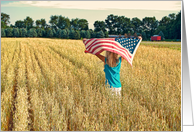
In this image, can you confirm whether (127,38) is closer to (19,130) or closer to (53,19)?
(19,130)

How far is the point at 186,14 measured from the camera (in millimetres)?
3482

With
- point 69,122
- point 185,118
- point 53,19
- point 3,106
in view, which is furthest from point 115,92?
point 53,19

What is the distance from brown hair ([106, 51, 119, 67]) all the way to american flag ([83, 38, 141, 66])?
0.57 ft

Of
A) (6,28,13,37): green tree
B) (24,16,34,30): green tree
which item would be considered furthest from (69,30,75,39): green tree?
(6,28,13,37): green tree

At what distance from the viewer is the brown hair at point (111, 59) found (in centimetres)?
440

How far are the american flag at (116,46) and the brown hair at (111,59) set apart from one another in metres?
0.17

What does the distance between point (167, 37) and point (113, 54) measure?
45960 millimetres

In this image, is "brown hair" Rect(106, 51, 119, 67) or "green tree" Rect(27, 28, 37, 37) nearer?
"brown hair" Rect(106, 51, 119, 67)

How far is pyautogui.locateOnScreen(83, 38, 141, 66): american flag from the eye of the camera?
429 cm

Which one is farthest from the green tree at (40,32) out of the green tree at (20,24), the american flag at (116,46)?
the american flag at (116,46)

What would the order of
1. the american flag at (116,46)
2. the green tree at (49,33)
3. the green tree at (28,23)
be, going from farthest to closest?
the green tree at (28,23) → the green tree at (49,33) → the american flag at (116,46)

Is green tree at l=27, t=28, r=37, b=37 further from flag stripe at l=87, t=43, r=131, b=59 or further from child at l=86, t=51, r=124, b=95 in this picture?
child at l=86, t=51, r=124, b=95

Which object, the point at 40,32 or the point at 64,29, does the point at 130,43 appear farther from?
the point at 40,32

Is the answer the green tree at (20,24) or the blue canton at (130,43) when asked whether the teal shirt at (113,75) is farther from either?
the green tree at (20,24)
